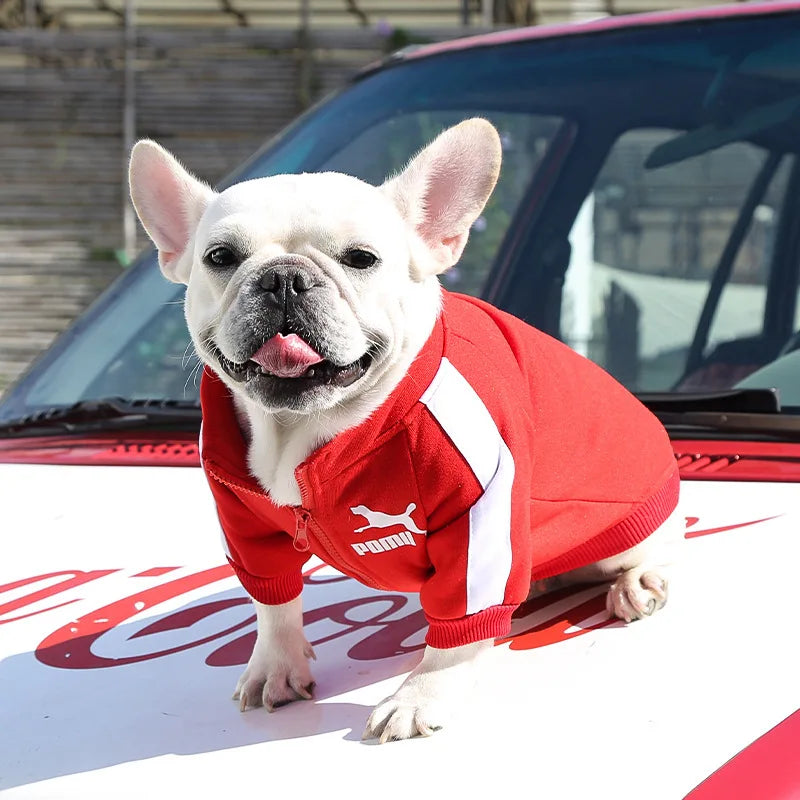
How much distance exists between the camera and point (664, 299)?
11.2 feet

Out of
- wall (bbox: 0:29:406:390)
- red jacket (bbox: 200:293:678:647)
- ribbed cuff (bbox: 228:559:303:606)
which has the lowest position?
wall (bbox: 0:29:406:390)

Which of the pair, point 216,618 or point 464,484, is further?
point 216,618

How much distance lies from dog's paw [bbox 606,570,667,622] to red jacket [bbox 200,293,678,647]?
105 millimetres

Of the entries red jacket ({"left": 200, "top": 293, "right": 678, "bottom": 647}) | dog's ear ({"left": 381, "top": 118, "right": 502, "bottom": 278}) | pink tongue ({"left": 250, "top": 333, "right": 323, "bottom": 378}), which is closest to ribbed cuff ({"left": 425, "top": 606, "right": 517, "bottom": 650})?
red jacket ({"left": 200, "top": 293, "right": 678, "bottom": 647})

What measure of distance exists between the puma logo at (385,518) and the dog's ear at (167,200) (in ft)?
1.46

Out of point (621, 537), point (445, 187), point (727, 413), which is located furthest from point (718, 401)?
point (445, 187)

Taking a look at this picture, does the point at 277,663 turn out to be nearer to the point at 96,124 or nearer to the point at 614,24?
the point at 614,24

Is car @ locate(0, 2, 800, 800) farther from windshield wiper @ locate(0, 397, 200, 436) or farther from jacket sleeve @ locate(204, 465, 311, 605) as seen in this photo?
jacket sleeve @ locate(204, 465, 311, 605)

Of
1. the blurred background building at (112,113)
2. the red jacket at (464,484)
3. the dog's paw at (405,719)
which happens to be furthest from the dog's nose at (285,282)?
the blurred background building at (112,113)

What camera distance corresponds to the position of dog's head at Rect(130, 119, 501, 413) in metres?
1.45

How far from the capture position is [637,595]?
1568mm

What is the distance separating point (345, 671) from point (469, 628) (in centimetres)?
22

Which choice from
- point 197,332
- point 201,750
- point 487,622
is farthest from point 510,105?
point 201,750

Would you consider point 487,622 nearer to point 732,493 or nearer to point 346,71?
point 732,493
